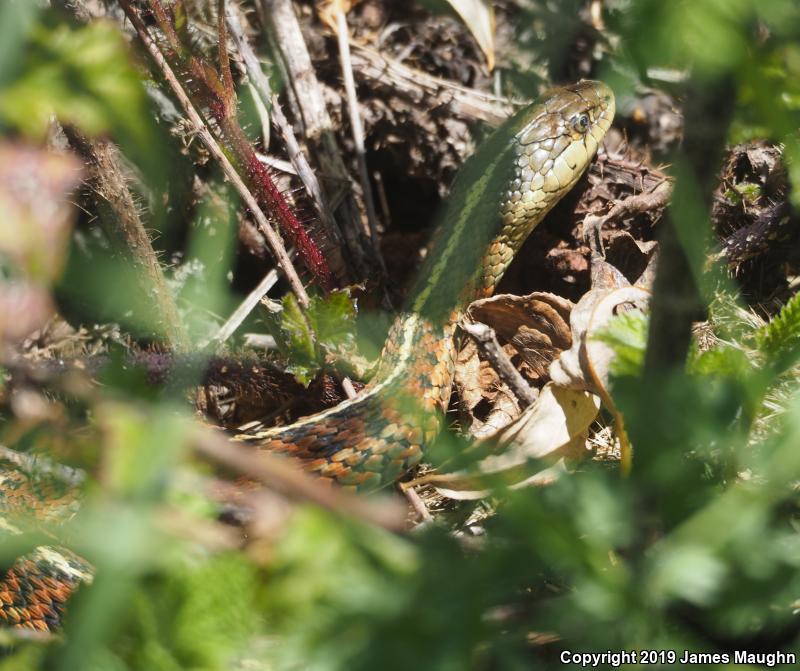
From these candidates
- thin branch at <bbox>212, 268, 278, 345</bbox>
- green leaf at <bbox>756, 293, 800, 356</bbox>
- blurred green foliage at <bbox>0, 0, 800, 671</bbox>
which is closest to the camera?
blurred green foliage at <bbox>0, 0, 800, 671</bbox>

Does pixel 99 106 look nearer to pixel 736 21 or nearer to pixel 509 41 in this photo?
pixel 736 21

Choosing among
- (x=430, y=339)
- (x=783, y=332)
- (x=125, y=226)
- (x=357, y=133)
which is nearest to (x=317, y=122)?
(x=357, y=133)

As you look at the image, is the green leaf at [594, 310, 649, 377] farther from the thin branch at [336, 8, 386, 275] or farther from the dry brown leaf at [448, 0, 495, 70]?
the dry brown leaf at [448, 0, 495, 70]

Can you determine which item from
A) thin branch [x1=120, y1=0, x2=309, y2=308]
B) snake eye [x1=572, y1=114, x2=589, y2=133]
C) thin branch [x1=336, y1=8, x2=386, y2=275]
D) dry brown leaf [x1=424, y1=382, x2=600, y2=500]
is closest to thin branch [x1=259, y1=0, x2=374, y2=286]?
thin branch [x1=336, y1=8, x2=386, y2=275]

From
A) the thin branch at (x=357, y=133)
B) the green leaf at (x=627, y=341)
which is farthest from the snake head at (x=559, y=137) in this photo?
the green leaf at (x=627, y=341)

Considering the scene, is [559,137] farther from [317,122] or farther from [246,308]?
[246,308]
